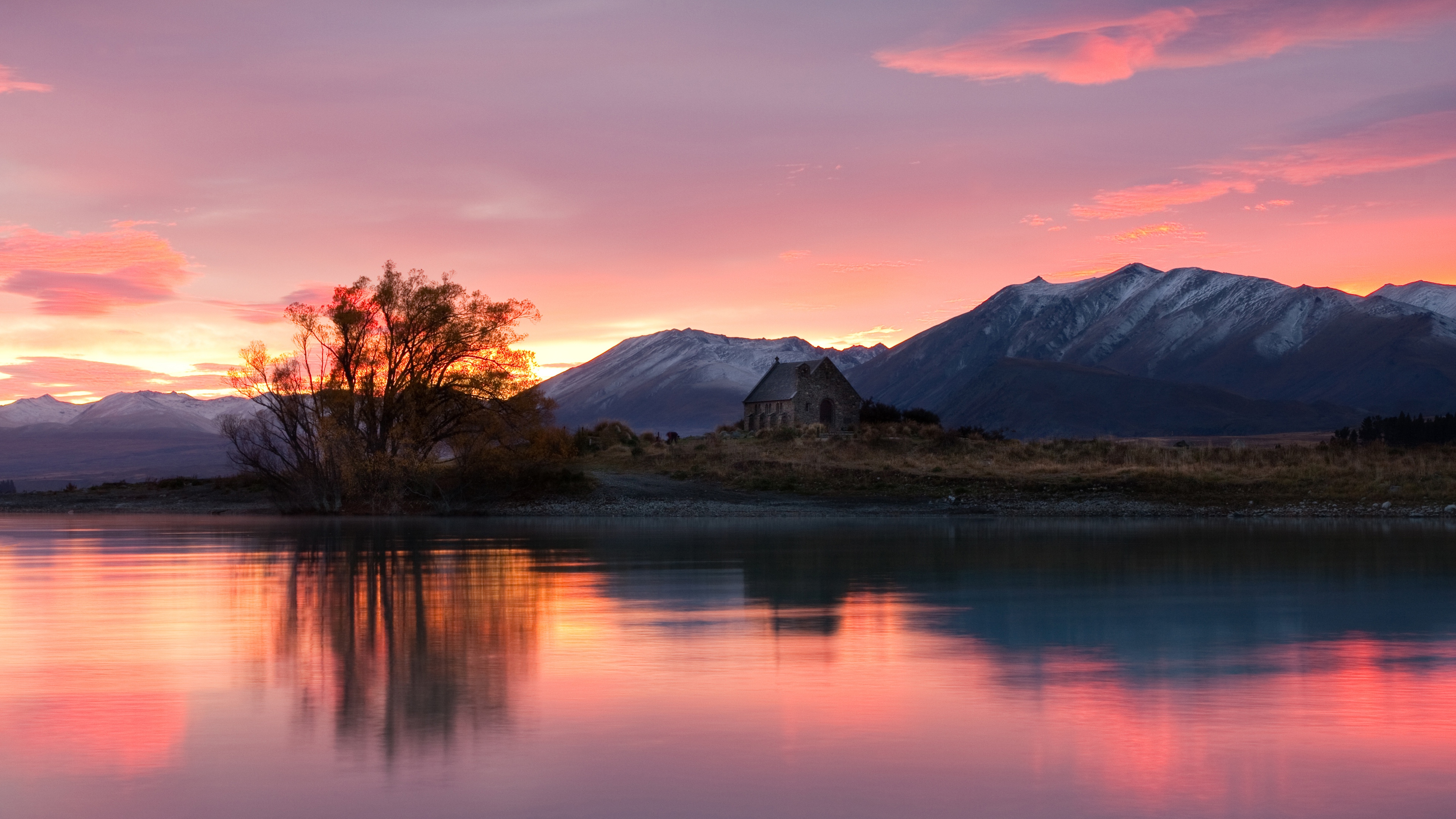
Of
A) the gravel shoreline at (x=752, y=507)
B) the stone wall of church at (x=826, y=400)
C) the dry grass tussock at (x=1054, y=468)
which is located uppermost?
the stone wall of church at (x=826, y=400)

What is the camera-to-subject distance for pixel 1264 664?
12047 mm

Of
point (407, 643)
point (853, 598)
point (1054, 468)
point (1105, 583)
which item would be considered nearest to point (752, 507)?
point (1054, 468)

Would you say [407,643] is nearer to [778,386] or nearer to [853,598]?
[853,598]

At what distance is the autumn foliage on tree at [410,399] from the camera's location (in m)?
56.2

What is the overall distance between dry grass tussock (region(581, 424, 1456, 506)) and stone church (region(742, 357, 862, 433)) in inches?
792

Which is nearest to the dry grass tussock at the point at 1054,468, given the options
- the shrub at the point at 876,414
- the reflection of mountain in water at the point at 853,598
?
the reflection of mountain in water at the point at 853,598

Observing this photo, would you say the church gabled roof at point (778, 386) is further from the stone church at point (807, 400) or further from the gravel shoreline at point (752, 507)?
the gravel shoreline at point (752, 507)

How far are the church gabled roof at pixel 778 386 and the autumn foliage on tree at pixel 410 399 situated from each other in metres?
36.1

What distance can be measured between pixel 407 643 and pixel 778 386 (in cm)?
A: 8289

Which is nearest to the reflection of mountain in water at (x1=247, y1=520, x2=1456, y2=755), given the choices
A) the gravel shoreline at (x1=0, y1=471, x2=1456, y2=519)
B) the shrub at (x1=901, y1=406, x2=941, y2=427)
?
the gravel shoreline at (x1=0, y1=471, x2=1456, y2=519)

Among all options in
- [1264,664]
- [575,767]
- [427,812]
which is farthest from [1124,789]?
[1264,664]

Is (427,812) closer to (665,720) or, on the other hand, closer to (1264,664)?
(665,720)

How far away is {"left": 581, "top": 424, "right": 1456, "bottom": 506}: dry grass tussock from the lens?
167ft

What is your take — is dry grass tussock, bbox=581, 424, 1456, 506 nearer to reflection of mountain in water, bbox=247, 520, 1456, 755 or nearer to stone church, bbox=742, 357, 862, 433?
reflection of mountain in water, bbox=247, 520, 1456, 755
